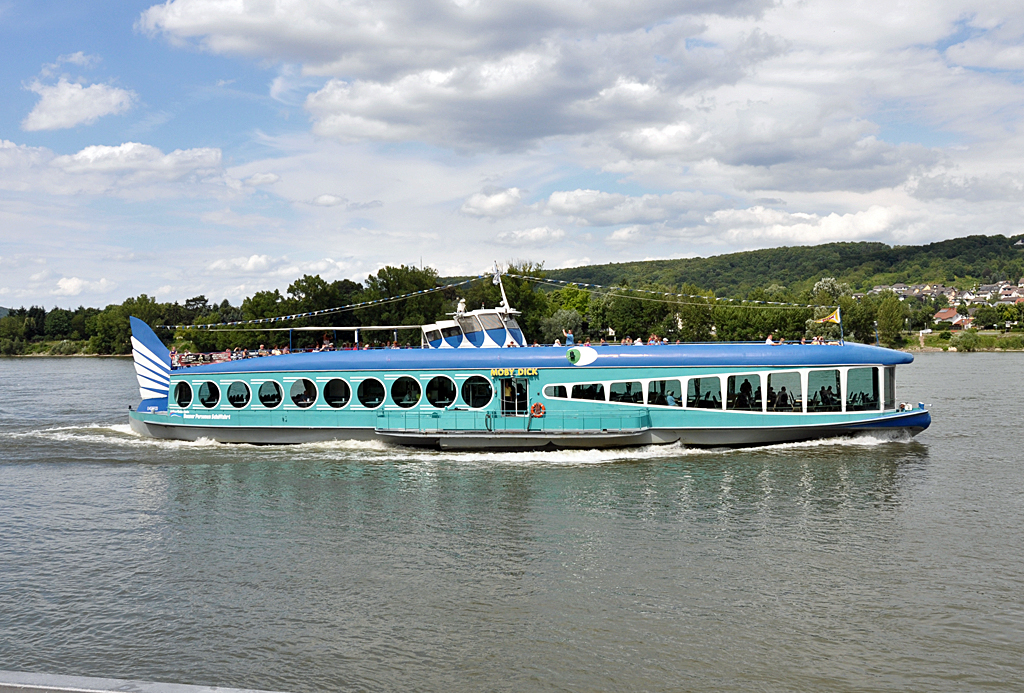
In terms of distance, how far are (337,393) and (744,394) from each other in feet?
45.7

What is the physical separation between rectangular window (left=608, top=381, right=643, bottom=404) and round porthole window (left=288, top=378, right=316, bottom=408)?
10570 millimetres

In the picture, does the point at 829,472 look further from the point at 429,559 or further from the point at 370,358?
the point at 370,358

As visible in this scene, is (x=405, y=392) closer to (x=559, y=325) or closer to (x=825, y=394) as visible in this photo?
(x=825, y=394)

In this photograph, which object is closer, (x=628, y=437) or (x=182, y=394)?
(x=628, y=437)

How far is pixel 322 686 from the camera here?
412 inches

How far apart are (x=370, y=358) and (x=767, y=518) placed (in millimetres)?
14807

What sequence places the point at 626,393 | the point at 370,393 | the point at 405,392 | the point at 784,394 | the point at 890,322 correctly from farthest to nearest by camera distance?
the point at 890,322 → the point at 370,393 → the point at 405,392 → the point at 626,393 → the point at 784,394

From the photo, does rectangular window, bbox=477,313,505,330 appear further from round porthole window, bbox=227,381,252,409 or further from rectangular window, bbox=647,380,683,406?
round porthole window, bbox=227,381,252,409

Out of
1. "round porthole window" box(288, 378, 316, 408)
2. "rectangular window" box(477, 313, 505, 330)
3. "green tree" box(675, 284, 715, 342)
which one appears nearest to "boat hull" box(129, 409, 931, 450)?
"round porthole window" box(288, 378, 316, 408)

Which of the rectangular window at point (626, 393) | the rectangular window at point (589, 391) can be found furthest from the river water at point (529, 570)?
the rectangular window at point (589, 391)

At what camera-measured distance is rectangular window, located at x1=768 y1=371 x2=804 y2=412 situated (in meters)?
25.0

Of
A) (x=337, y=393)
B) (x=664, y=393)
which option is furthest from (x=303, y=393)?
(x=664, y=393)

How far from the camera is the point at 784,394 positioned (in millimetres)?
25125

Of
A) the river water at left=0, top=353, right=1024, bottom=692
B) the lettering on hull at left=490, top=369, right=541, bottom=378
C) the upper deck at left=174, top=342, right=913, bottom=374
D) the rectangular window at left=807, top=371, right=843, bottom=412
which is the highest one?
the upper deck at left=174, top=342, right=913, bottom=374
